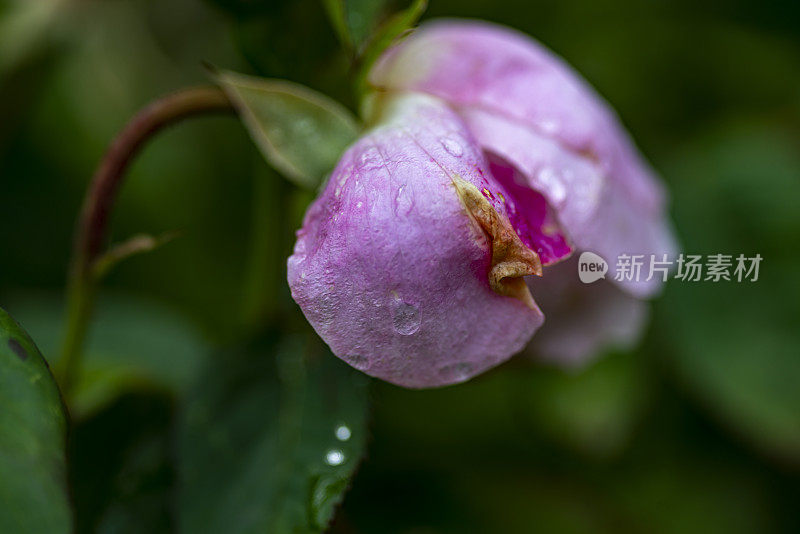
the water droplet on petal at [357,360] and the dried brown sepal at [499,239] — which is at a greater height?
the dried brown sepal at [499,239]

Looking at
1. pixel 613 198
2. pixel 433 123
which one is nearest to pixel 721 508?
pixel 613 198

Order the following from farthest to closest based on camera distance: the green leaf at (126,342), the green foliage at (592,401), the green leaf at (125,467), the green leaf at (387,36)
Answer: the green foliage at (592,401), the green leaf at (126,342), the green leaf at (125,467), the green leaf at (387,36)

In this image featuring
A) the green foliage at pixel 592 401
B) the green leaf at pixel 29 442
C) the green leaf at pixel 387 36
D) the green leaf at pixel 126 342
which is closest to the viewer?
the green leaf at pixel 29 442

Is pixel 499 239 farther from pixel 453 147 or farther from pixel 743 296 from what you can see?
pixel 743 296

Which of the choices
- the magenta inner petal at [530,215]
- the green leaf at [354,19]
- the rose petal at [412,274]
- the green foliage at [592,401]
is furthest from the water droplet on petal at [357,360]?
the green foliage at [592,401]

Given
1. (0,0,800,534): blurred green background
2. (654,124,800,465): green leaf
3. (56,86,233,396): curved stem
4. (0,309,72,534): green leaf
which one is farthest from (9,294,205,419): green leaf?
(654,124,800,465): green leaf

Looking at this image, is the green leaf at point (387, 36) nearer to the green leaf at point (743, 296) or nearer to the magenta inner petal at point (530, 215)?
the magenta inner petal at point (530, 215)

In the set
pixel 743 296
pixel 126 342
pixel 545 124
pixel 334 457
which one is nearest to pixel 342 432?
pixel 334 457

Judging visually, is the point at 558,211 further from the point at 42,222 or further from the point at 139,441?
the point at 42,222
